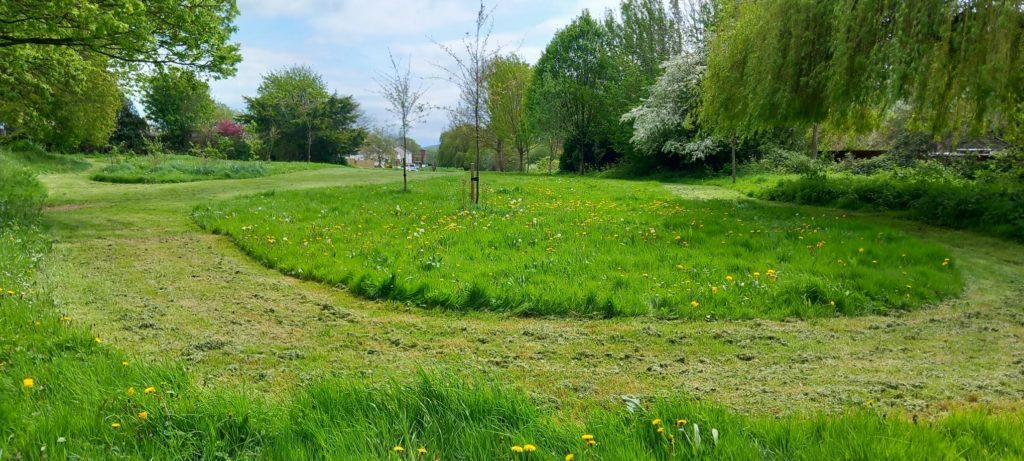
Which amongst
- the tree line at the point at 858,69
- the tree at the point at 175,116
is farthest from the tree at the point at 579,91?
the tree at the point at 175,116

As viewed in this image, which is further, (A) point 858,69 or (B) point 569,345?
(A) point 858,69

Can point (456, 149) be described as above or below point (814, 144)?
above

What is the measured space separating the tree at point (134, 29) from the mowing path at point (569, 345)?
5252 millimetres

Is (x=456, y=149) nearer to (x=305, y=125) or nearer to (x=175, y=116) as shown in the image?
(x=305, y=125)

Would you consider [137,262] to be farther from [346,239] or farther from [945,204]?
[945,204]

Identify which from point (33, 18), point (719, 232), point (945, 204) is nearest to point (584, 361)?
point (719, 232)

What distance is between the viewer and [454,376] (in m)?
3.27

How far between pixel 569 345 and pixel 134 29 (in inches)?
449

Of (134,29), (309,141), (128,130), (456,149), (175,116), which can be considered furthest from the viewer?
(456,149)

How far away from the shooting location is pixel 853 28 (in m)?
11.5

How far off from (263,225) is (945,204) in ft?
43.4

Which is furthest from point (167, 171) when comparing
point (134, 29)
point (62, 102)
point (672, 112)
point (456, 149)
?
point (456, 149)

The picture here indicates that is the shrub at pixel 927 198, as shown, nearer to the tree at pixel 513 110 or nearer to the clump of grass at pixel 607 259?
the clump of grass at pixel 607 259

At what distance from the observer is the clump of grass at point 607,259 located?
18.6 ft
